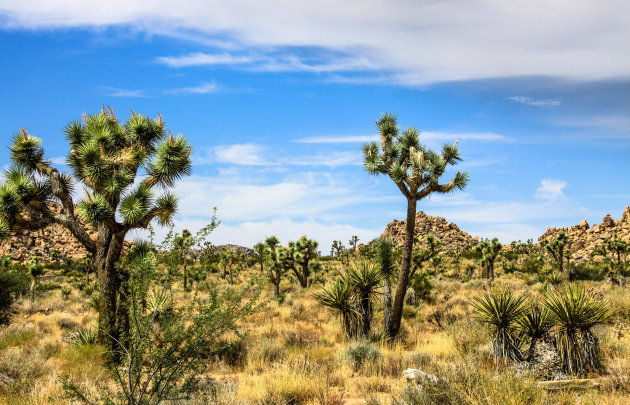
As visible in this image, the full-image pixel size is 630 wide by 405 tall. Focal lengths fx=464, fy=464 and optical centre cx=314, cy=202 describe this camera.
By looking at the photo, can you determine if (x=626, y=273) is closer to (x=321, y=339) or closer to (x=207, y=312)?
(x=321, y=339)

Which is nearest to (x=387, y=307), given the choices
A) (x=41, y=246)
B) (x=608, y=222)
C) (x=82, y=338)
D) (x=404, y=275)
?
(x=404, y=275)

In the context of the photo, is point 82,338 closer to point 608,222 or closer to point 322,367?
point 322,367

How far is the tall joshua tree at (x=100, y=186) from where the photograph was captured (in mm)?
12922

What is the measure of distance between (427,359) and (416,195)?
252 inches

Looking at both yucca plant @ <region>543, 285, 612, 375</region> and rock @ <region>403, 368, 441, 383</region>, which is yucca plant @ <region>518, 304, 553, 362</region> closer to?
yucca plant @ <region>543, 285, 612, 375</region>

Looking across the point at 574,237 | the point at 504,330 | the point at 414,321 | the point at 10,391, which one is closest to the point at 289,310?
the point at 414,321

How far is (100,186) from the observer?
1363cm

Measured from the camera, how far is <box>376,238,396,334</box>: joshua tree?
49.9ft

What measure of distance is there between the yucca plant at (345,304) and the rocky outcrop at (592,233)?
229 ft

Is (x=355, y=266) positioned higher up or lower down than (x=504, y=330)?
higher up

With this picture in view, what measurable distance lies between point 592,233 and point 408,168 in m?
86.2

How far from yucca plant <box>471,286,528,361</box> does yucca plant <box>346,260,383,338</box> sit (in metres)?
4.53

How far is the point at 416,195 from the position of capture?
622 inches

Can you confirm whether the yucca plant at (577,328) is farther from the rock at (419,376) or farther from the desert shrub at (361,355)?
the desert shrub at (361,355)
